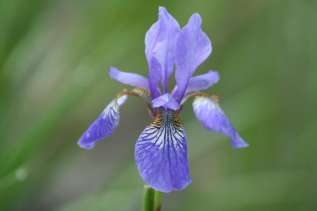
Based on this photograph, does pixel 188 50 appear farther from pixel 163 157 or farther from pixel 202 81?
pixel 163 157

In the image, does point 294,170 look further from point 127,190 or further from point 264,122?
point 127,190

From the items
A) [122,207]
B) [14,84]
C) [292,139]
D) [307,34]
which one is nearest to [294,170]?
[292,139]

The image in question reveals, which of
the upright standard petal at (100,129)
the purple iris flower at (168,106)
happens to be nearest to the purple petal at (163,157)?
the purple iris flower at (168,106)

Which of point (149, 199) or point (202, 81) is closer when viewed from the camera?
point (149, 199)

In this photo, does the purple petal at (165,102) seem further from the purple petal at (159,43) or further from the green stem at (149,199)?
the green stem at (149,199)

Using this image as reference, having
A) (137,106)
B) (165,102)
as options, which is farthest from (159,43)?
(137,106)

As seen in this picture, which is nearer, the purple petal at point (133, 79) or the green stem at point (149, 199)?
the green stem at point (149, 199)
